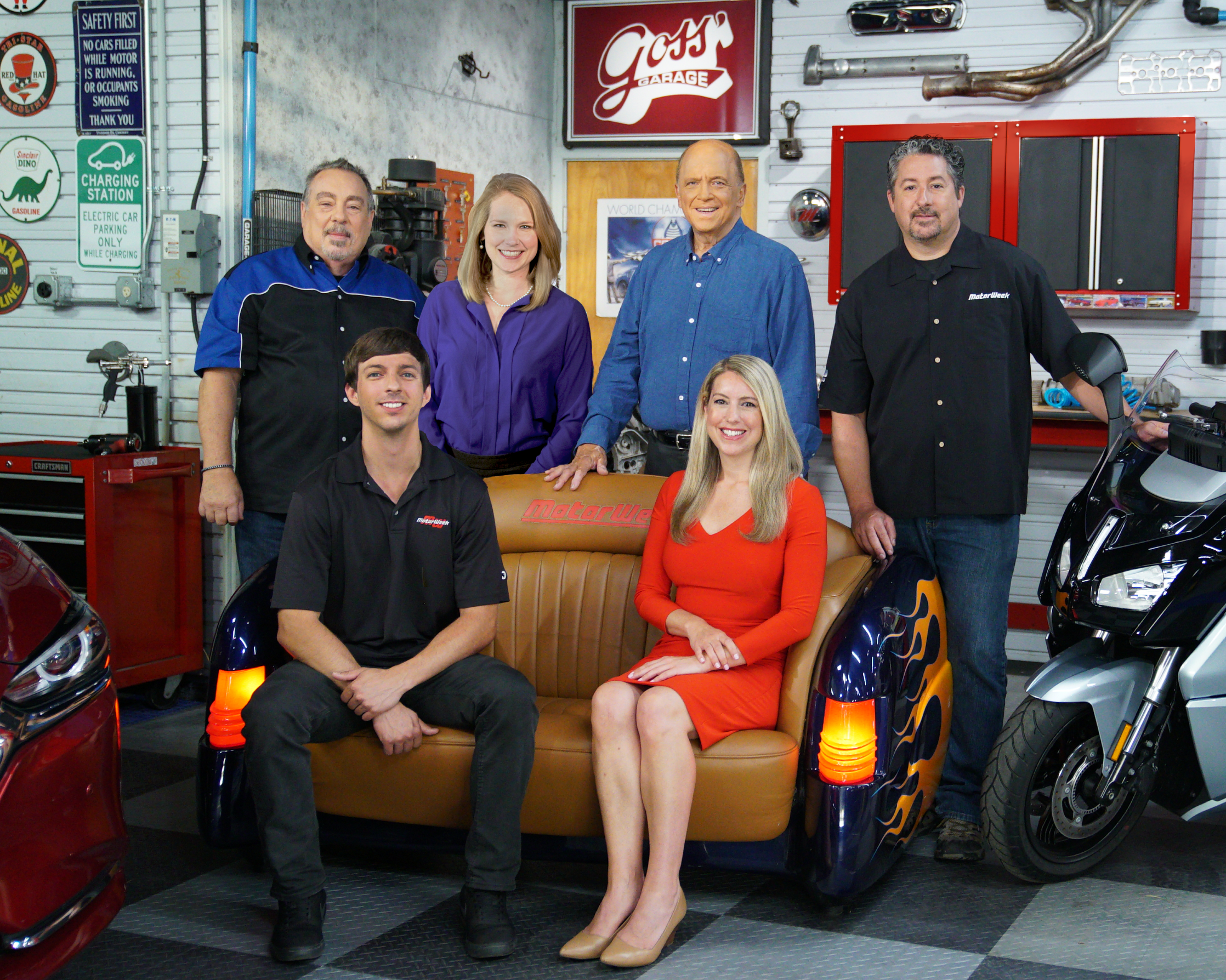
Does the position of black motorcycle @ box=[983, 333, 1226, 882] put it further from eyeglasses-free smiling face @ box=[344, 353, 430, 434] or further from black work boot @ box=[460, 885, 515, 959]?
eyeglasses-free smiling face @ box=[344, 353, 430, 434]

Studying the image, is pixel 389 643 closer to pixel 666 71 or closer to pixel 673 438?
pixel 673 438

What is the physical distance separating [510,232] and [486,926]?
171 cm

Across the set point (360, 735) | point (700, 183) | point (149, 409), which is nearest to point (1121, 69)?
point (700, 183)

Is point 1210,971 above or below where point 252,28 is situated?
below

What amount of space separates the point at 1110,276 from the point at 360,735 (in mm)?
4145

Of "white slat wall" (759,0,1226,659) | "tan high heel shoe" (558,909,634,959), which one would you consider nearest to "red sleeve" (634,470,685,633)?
"tan high heel shoe" (558,909,634,959)

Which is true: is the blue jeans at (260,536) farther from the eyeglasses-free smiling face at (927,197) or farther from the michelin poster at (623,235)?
the michelin poster at (623,235)

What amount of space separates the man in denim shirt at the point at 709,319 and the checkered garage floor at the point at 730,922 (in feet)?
3.39

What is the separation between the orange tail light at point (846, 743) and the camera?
2547 millimetres

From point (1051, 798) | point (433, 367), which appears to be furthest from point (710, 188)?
point (1051, 798)

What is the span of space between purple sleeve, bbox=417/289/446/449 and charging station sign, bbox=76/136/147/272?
1740 mm

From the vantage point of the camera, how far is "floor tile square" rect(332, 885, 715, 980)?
2404 mm

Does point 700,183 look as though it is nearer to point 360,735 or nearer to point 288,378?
point 288,378

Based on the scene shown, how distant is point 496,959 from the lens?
97.0 inches
